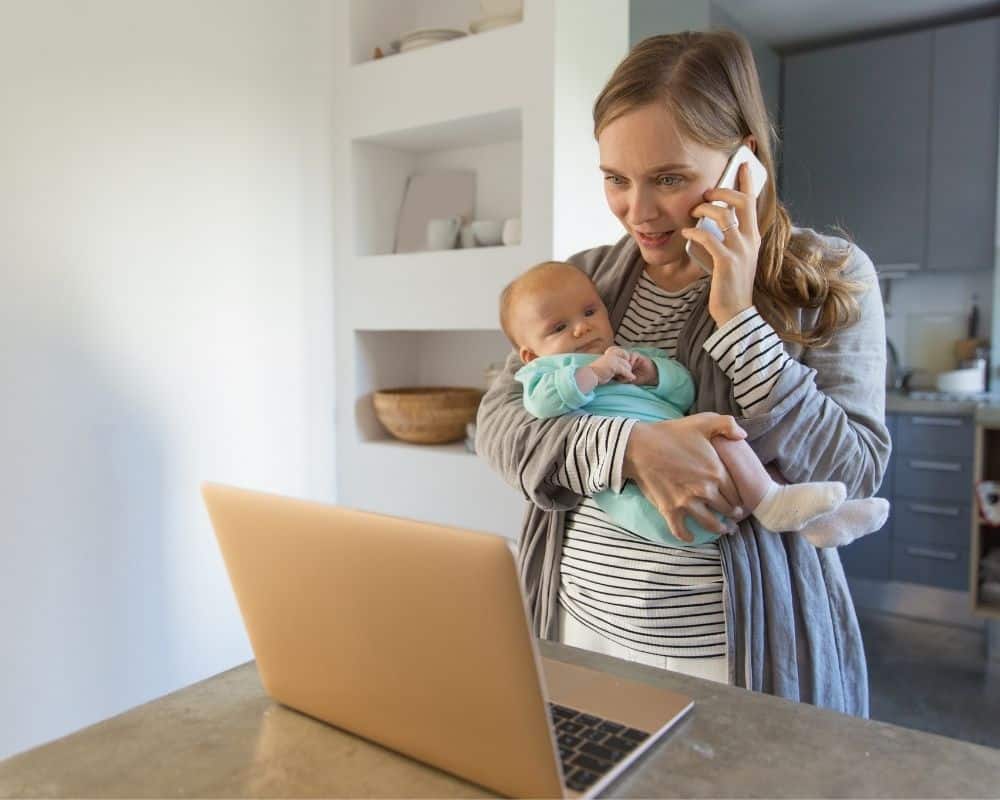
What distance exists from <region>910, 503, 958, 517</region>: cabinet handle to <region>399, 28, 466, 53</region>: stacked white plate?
8.33ft

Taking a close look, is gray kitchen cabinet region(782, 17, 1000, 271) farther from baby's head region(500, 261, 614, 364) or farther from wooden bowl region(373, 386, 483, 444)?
baby's head region(500, 261, 614, 364)

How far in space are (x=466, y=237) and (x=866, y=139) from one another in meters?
2.27

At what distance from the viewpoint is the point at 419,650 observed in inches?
24.5

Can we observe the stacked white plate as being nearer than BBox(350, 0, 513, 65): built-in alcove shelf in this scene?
Yes

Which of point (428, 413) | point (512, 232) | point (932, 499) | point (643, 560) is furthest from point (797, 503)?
point (932, 499)

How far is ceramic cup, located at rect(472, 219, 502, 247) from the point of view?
2.49 metres

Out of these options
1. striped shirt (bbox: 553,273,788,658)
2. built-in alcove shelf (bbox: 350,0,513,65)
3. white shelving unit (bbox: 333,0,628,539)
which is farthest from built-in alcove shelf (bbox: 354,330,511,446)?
striped shirt (bbox: 553,273,788,658)

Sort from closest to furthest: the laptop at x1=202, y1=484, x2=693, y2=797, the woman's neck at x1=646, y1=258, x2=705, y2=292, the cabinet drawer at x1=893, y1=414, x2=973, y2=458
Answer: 1. the laptop at x1=202, y1=484, x2=693, y2=797
2. the woman's neck at x1=646, y1=258, x2=705, y2=292
3. the cabinet drawer at x1=893, y1=414, x2=973, y2=458

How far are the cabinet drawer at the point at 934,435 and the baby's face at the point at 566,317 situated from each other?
2.58 metres

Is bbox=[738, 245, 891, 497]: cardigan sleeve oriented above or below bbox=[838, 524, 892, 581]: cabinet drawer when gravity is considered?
above

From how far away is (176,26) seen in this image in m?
2.17

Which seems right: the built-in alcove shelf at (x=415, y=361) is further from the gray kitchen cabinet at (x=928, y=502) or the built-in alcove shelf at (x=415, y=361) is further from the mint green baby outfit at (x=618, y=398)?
the gray kitchen cabinet at (x=928, y=502)

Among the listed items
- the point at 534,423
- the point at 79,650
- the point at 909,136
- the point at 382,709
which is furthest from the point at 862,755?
the point at 909,136

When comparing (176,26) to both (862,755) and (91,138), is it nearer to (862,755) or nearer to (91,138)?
(91,138)
